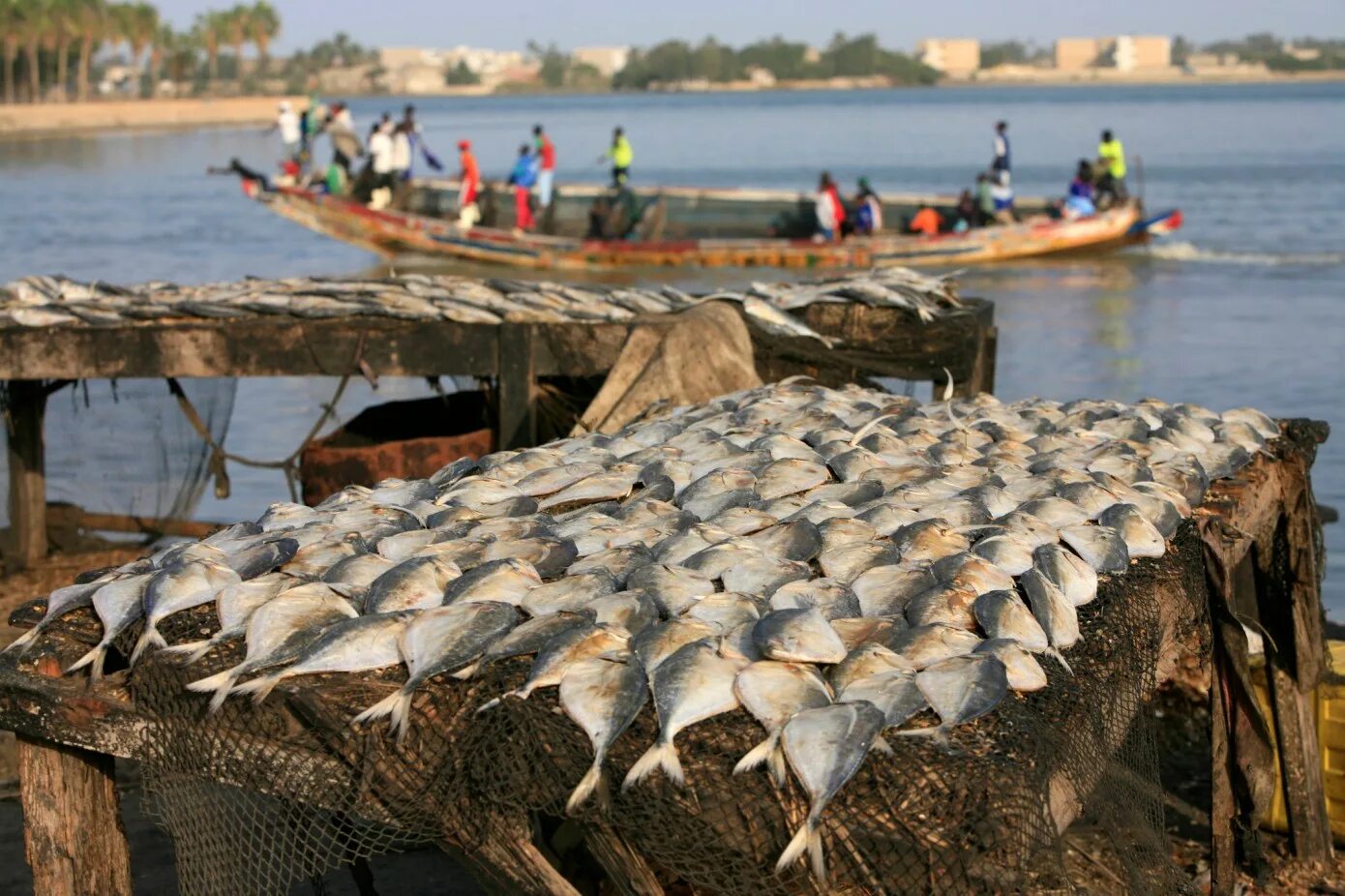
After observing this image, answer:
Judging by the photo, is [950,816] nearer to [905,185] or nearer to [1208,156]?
[905,185]

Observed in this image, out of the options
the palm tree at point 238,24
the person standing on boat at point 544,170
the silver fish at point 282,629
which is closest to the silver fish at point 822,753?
the silver fish at point 282,629

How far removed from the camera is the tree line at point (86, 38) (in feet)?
318

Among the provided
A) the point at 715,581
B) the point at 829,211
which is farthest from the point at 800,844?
the point at 829,211

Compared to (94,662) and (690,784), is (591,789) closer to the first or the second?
(690,784)

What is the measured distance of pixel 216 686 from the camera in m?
3.34

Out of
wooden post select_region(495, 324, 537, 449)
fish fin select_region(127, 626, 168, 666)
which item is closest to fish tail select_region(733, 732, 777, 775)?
fish fin select_region(127, 626, 168, 666)

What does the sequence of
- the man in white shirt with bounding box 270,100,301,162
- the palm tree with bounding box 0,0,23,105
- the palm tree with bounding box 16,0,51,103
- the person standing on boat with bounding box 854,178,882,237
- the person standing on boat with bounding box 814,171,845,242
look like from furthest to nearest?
the palm tree with bounding box 16,0,51,103 < the palm tree with bounding box 0,0,23,105 < the man in white shirt with bounding box 270,100,301,162 < the person standing on boat with bounding box 854,178,882,237 < the person standing on boat with bounding box 814,171,845,242

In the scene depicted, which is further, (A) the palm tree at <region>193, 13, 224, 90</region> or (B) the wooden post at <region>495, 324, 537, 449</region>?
(A) the palm tree at <region>193, 13, 224, 90</region>

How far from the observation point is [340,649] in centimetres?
333

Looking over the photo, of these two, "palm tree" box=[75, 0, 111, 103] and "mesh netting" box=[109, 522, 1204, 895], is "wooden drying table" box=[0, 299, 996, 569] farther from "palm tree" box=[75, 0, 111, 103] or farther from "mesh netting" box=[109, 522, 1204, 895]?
"palm tree" box=[75, 0, 111, 103]

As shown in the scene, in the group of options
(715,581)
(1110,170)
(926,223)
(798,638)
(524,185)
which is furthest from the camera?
(1110,170)

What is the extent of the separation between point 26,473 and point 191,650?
6.86 metres

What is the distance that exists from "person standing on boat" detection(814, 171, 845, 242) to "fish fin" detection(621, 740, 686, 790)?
21.4 meters

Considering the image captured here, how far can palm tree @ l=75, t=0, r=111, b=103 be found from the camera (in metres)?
104
